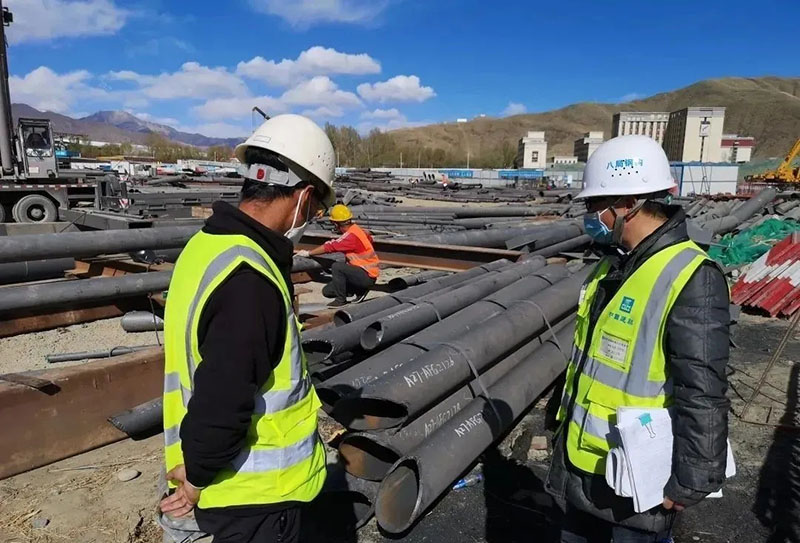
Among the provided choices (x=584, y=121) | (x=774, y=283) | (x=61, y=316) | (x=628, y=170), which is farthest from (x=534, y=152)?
(x=584, y=121)

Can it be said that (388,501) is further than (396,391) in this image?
No

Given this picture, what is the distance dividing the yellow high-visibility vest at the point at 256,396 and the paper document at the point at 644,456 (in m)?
1.08

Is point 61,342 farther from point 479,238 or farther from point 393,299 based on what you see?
point 479,238

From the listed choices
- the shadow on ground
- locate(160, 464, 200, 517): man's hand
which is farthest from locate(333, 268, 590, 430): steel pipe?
the shadow on ground

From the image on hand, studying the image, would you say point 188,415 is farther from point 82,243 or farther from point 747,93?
point 747,93

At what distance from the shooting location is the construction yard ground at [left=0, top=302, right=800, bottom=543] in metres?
3.03

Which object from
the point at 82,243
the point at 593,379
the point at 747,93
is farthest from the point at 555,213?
the point at 747,93

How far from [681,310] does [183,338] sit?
5.30 ft

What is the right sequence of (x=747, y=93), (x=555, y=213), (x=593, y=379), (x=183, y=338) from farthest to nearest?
(x=747, y=93) → (x=555, y=213) → (x=593, y=379) → (x=183, y=338)

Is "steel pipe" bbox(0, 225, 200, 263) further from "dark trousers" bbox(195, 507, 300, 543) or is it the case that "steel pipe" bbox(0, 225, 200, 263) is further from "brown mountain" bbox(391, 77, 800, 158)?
"brown mountain" bbox(391, 77, 800, 158)

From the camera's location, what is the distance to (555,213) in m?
18.4

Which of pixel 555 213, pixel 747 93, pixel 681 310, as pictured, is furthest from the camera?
pixel 747 93

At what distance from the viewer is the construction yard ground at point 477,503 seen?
303 centimetres

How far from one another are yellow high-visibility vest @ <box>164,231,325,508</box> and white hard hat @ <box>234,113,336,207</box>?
392 mm
